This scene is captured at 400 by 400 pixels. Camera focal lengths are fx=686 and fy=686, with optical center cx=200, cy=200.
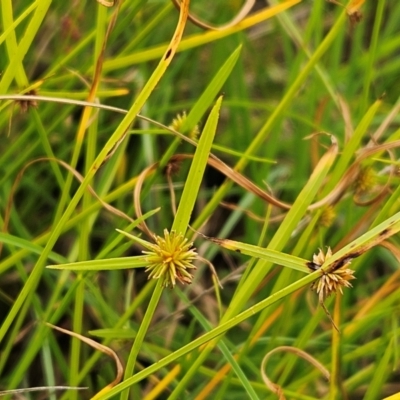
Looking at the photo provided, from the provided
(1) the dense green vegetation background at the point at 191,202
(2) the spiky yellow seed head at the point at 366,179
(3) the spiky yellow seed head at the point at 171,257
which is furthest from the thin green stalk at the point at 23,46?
(2) the spiky yellow seed head at the point at 366,179

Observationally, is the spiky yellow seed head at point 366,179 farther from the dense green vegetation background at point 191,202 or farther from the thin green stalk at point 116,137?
the thin green stalk at point 116,137

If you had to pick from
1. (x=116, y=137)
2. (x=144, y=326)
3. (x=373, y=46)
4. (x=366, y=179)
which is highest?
(x=373, y=46)

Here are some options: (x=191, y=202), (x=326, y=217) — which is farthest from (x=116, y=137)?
(x=326, y=217)

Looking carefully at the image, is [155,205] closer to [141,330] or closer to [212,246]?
[212,246]

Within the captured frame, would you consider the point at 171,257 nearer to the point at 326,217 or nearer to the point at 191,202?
the point at 191,202

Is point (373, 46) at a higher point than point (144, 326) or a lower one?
higher

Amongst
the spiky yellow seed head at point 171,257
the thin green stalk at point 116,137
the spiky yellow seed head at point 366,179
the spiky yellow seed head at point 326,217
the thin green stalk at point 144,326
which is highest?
the spiky yellow seed head at point 366,179

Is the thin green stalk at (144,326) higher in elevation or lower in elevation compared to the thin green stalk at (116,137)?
lower

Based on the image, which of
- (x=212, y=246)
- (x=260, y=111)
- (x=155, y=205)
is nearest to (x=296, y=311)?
(x=212, y=246)
